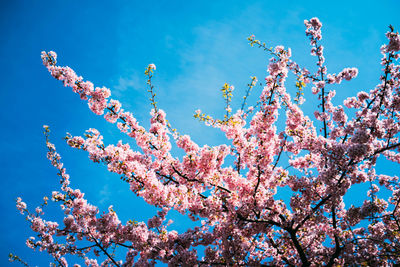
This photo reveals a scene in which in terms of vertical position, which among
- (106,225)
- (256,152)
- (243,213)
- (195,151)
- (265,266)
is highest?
(256,152)

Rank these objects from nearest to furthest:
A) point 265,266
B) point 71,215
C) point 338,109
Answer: point 265,266, point 338,109, point 71,215

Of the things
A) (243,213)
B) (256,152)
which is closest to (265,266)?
(243,213)

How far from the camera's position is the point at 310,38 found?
31.9ft

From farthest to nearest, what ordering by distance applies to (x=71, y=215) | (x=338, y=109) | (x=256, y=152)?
(x=71, y=215)
(x=338, y=109)
(x=256, y=152)

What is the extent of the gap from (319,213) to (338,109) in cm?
416

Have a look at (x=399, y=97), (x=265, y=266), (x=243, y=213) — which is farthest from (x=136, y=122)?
(x=399, y=97)

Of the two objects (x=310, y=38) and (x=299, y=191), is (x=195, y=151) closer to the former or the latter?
(x=299, y=191)

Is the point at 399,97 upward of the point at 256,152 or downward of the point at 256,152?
upward

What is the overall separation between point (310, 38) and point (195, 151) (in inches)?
274

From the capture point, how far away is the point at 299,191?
856 centimetres

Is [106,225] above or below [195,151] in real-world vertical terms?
below

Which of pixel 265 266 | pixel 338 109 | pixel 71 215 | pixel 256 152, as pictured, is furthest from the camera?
pixel 71 215

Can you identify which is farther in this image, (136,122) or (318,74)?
(318,74)

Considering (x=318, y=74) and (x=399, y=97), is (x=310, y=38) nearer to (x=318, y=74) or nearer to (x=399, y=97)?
(x=318, y=74)
